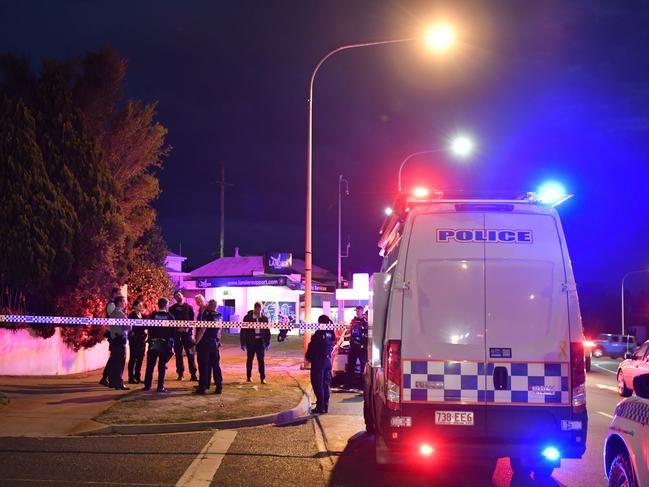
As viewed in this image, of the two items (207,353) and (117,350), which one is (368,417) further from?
(117,350)

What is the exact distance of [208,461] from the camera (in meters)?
7.80

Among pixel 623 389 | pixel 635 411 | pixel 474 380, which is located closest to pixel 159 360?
pixel 474 380

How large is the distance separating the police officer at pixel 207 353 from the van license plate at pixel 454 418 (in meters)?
7.25

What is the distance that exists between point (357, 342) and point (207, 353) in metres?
3.21

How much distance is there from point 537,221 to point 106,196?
12.3 meters

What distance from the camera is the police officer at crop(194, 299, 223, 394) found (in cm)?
1272

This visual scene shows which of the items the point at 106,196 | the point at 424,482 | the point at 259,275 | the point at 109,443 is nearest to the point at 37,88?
the point at 106,196

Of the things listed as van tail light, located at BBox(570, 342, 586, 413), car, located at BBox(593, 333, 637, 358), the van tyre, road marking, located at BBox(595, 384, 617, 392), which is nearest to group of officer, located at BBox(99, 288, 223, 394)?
van tail light, located at BBox(570, 342, 586, 413)

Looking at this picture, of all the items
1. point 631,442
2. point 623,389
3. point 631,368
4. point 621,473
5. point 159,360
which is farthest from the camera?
point 623,389

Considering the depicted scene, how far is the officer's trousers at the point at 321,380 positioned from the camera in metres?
11.8

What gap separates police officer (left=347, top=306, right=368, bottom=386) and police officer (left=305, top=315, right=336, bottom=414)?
71.7 inches

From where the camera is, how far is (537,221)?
645cm

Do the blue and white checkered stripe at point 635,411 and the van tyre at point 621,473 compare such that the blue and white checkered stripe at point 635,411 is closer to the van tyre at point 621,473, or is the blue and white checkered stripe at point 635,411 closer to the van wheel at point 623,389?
the van tyre at point 621,473

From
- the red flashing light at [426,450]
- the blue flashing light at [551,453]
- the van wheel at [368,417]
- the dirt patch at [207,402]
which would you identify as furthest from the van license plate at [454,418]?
the dirt patch at [207,402]
